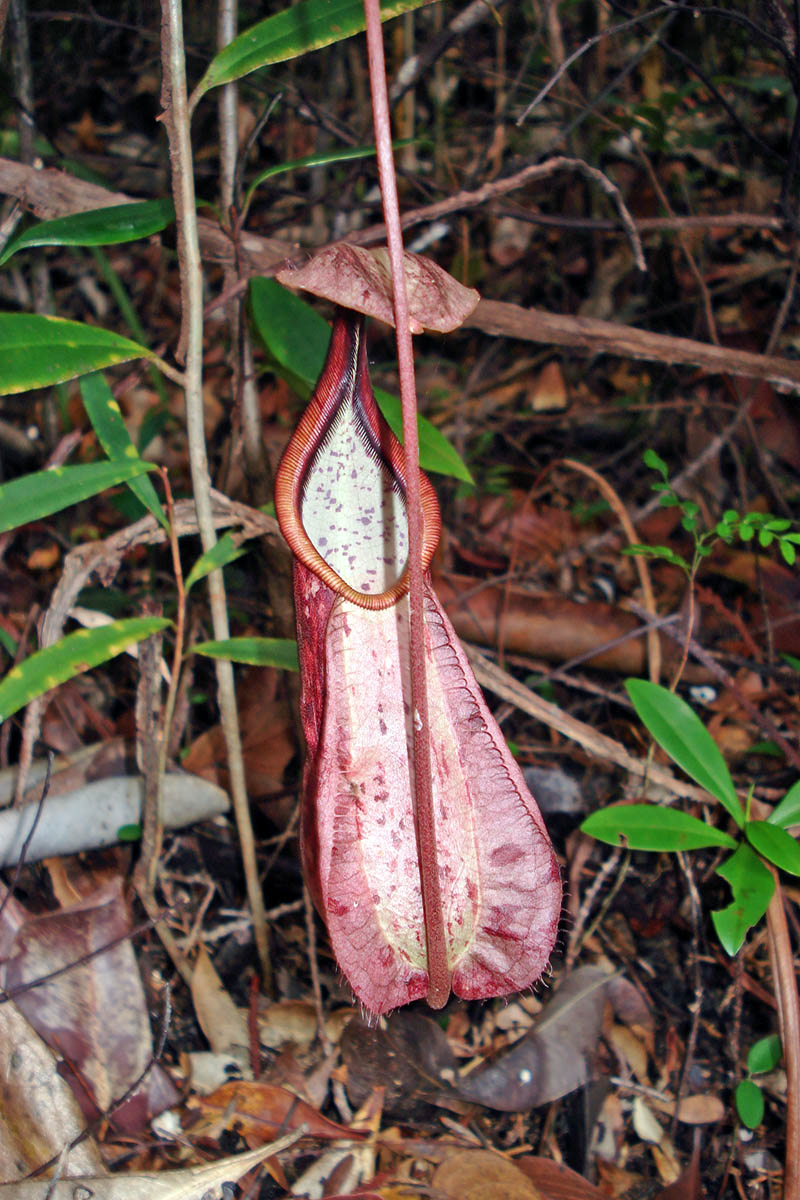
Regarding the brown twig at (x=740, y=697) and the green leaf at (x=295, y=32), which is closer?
the green leaf at (x=295, y=32)

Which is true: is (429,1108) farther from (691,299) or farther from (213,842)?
(691,299)

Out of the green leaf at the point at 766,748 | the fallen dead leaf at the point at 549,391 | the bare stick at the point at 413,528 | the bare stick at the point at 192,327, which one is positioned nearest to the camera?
the bare stick at the point at 413,528

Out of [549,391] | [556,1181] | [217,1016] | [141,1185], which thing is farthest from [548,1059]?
[549,391]

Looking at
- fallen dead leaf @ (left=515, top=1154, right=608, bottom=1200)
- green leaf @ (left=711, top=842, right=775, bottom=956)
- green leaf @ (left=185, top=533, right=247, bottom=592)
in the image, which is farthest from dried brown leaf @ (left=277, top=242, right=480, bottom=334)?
fallen dead leaf @ (left=515, top=1154, right=608, bottom=1200)

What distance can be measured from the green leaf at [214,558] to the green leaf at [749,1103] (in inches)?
46.1

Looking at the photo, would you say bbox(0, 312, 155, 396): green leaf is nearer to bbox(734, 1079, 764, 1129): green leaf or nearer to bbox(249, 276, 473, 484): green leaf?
bbox(249, 276, 473, 484): green leaf

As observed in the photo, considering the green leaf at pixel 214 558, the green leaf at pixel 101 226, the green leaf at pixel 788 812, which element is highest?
the green leaf at pixel 101 226

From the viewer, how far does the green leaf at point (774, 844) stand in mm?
1254

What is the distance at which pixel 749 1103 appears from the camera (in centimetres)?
140

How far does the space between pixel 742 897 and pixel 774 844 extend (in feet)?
0.35

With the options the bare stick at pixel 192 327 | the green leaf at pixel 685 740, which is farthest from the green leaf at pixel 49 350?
the green leaf at pixel 685 740

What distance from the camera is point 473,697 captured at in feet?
3.69

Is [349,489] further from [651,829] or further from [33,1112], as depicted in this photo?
[33,1112]

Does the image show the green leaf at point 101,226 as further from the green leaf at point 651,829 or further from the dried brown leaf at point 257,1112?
the dried brown leaf at point 257,1112
